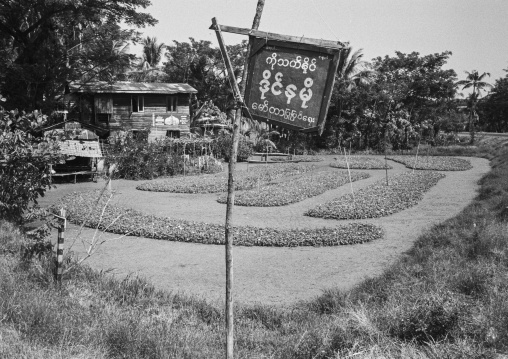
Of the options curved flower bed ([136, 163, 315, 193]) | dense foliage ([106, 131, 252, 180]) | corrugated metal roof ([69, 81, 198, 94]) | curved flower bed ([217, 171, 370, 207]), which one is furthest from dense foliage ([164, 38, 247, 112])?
A: curved flower bed ([217, 171, 370, 207])

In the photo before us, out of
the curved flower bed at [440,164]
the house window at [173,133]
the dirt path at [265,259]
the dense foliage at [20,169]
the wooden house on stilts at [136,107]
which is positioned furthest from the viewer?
the house window at [173,133]

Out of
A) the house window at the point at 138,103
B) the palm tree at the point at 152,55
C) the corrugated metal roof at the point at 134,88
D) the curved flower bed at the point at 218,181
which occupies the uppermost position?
the palm tree at the point at 152,55

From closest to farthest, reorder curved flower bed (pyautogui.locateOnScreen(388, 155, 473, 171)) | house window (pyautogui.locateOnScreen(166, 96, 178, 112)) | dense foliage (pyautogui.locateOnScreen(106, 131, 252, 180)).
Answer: dense foliage (pyautogui.locateOnScreen(106, 131, 252, 180))
curved flower bed (pyautogui.locateOnScreen(388, 155, 473, 171))
house window (pyautogui.locateOnScreen(166, 96, 178, 112))

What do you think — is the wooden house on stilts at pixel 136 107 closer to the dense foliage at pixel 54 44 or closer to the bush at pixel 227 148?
the bush at pixel 227 148

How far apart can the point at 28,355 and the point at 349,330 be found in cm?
323

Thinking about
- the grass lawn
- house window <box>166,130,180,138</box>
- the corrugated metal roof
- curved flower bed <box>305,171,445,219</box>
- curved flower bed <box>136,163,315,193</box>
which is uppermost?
the corrugated metal roof

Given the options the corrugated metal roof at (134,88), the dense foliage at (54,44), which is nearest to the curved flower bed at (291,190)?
the dense foliage at (54,44)

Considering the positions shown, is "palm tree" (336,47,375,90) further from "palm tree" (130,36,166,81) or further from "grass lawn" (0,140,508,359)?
"grass lawn" (0,140,508,359)

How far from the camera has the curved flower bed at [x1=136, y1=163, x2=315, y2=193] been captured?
22.9 m

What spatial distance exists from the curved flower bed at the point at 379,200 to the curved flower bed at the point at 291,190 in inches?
67.6

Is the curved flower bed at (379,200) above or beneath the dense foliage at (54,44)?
beneath

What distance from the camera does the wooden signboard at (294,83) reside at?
4.65 m

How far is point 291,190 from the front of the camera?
21.7 m

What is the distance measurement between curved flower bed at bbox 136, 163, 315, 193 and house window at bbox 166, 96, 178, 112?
1061 cm
